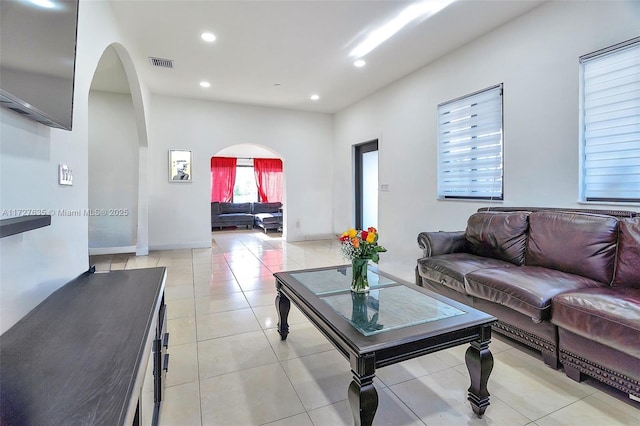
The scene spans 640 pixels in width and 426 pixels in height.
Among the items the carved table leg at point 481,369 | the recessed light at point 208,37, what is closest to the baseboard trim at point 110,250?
the recessed light at point 208,37

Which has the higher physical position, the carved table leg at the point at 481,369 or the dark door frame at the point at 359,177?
the dark door frame at the point at 359,177

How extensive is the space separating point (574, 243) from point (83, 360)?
299 cm

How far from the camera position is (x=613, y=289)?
2.00m

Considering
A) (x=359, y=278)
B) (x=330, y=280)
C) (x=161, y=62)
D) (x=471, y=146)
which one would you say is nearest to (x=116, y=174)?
(x=161, y=62)

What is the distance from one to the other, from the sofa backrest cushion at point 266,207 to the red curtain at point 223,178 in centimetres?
100

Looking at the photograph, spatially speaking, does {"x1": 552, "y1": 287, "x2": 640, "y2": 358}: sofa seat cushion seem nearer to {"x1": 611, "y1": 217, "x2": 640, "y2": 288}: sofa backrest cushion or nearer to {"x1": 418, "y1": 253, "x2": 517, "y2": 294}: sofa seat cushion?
{"x1": 611, "y1": 217, "x2": 640, "y2": 288}: sofa backrest cushion

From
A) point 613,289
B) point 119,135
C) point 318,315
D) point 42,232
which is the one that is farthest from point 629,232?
point 119,135

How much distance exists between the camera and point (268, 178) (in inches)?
431

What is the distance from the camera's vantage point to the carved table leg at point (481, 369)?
1.55 metres

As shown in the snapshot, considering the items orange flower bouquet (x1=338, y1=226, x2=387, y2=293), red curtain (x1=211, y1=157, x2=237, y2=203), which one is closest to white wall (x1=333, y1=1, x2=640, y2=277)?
orange flower bouquet (x1=338, y1=226, x2=387, y2=293)

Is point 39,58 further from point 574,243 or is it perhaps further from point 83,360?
point 574,243

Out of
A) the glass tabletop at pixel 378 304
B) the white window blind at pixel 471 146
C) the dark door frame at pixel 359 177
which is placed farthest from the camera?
the dark door frame at pixel 359 177

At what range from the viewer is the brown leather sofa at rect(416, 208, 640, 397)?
1.66 meters

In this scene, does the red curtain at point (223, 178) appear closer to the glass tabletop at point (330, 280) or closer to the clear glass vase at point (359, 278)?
the glass tabletop at point (330, 280)
